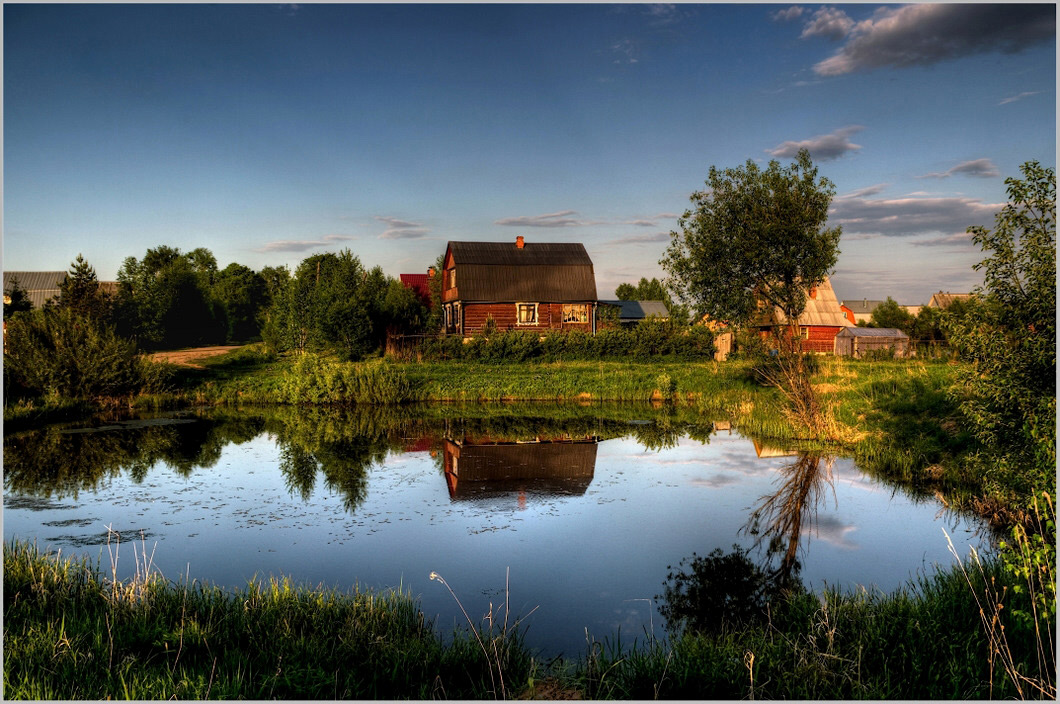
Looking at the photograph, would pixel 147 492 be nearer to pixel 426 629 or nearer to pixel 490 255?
pixel 426 629

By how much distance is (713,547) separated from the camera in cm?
997

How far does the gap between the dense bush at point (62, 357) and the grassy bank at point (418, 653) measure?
19599 millimetres

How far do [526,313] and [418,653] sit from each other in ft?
123

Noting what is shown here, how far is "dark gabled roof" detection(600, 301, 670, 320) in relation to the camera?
178 feet

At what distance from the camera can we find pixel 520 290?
1698 inches

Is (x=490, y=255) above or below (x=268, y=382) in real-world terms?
above

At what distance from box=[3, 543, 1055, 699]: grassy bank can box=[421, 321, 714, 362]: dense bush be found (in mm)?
26794

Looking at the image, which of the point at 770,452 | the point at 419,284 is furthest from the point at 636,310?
the point at 770,452

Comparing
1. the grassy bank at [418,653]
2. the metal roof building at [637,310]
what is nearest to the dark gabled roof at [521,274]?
the metal roof building at [637,310]

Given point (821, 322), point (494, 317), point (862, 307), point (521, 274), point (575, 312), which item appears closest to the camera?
point (494, 317)

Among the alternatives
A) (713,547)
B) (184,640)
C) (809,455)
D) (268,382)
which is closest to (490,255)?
(268,382)

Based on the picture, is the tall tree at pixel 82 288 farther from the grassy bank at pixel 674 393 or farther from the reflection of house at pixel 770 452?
the reflection of house at pixel 770 452

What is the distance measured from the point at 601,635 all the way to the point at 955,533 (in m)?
6.55

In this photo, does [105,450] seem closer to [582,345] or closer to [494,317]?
[582,345]
